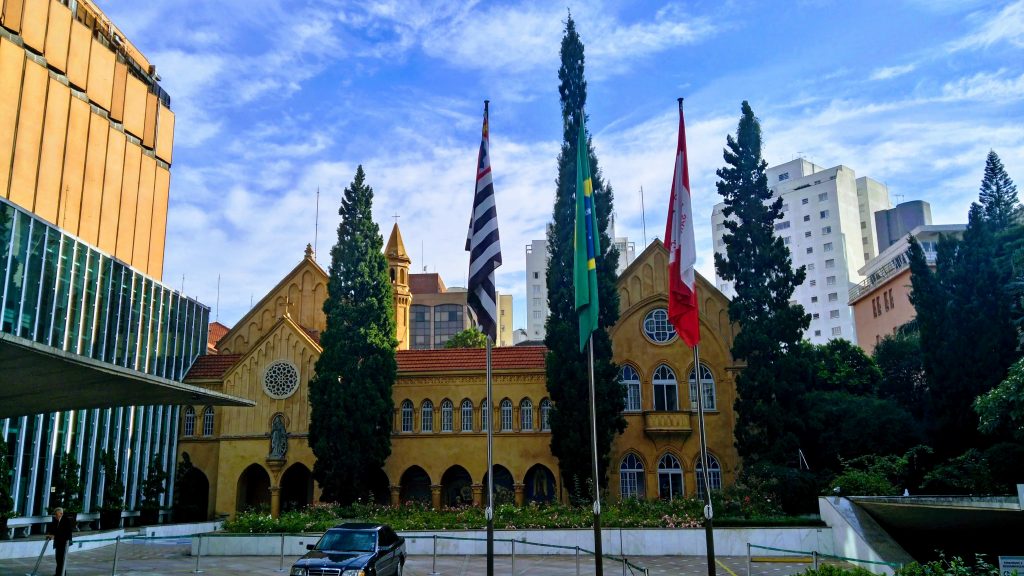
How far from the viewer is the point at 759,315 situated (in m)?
37.8

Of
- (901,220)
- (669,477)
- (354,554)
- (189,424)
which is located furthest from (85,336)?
(901,220)

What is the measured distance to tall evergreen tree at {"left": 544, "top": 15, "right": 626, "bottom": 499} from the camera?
36125mm

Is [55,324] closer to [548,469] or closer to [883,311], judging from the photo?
[548,469]

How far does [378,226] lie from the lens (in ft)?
134

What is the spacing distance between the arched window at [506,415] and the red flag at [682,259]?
2290 centimetres

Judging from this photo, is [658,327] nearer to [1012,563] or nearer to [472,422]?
[472,422]

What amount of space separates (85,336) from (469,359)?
59.8 feet

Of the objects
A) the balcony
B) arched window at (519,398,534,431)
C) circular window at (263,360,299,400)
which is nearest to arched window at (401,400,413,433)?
circular window at (263,360,299,400)

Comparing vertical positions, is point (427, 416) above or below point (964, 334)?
below

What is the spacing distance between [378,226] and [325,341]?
6.61m

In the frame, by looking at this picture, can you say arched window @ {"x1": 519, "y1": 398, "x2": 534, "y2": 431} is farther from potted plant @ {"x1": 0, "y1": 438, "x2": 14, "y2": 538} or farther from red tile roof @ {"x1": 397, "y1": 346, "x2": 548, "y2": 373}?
potted plant @ {"x1": 0, "y1": 438, "x2": 14, "y2": 538}

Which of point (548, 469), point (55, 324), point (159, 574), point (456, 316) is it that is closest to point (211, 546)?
point (159, 574)

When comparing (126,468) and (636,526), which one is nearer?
(636,526)

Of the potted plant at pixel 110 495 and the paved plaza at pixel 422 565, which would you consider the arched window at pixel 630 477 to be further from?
the potted plant at pixel 110 495
